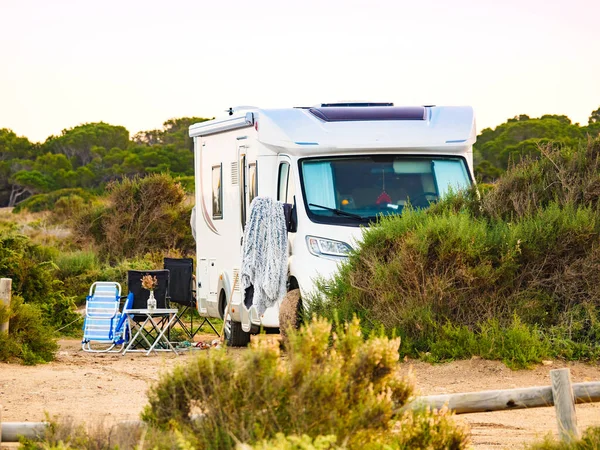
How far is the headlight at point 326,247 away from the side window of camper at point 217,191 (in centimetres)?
334

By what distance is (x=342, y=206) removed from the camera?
11.6 metres

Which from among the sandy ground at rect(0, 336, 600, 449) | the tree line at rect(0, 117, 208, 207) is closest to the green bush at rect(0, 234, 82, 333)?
the sandy ground at rect(0, 336, 600, 449)

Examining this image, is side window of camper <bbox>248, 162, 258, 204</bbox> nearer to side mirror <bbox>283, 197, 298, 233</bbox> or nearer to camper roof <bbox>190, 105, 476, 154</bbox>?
camper roof <bbox>190, 105, 476, 154</bbox>

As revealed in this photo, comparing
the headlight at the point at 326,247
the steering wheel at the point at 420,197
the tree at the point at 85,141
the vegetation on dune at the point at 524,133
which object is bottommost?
the headlight at the point at 326,247

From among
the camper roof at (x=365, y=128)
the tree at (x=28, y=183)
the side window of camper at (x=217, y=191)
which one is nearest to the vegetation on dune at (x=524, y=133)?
the tree at (x=28, y=183)

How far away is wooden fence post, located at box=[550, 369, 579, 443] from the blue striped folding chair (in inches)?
335

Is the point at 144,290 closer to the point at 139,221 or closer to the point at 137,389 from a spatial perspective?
the point at 137,389

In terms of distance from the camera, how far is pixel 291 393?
5.07m

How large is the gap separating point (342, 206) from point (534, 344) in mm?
2751

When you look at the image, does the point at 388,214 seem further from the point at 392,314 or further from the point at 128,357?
the point at 128,357

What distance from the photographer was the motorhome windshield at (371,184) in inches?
456

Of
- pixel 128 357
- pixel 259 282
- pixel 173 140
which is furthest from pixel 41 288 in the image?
pixel 173 140

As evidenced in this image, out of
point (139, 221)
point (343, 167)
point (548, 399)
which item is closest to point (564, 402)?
point (548, 399)

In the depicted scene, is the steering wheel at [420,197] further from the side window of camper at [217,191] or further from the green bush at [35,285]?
the green bush at [35,285]
